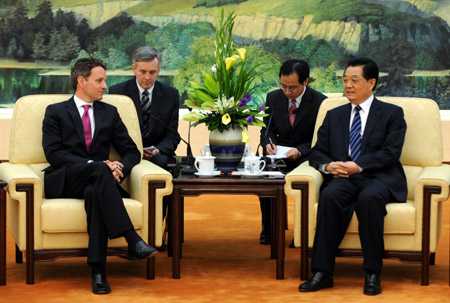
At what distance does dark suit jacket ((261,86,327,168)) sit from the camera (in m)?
5.89

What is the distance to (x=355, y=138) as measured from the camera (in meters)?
5.02

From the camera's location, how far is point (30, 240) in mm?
4633

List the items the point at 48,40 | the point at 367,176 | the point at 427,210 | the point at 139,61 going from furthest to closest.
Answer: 1. the point at 48,40
2. the point at 139,61
3. the point at 367,176
4. the point at 427,210

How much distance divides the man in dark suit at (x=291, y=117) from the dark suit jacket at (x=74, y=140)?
110cm

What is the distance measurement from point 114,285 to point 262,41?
599 cm

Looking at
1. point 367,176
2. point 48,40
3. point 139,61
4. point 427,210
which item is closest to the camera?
point 427,210

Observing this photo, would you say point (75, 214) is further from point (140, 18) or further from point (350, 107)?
point (140, 18)

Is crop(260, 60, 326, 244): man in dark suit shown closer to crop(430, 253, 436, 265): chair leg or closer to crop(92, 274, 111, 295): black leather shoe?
crop(430, 253, 436, 265): chair leg

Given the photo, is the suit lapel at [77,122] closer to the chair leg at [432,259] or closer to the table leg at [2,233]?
the table leg at [2,233]

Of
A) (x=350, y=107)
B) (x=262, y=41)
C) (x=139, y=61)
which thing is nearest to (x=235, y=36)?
(x=262, y=41)

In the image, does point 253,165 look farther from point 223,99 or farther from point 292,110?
point 292,110

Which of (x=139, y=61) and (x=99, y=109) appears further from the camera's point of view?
(x=139, y=61)

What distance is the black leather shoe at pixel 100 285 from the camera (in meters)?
4.54

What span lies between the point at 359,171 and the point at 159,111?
1.71 meters
